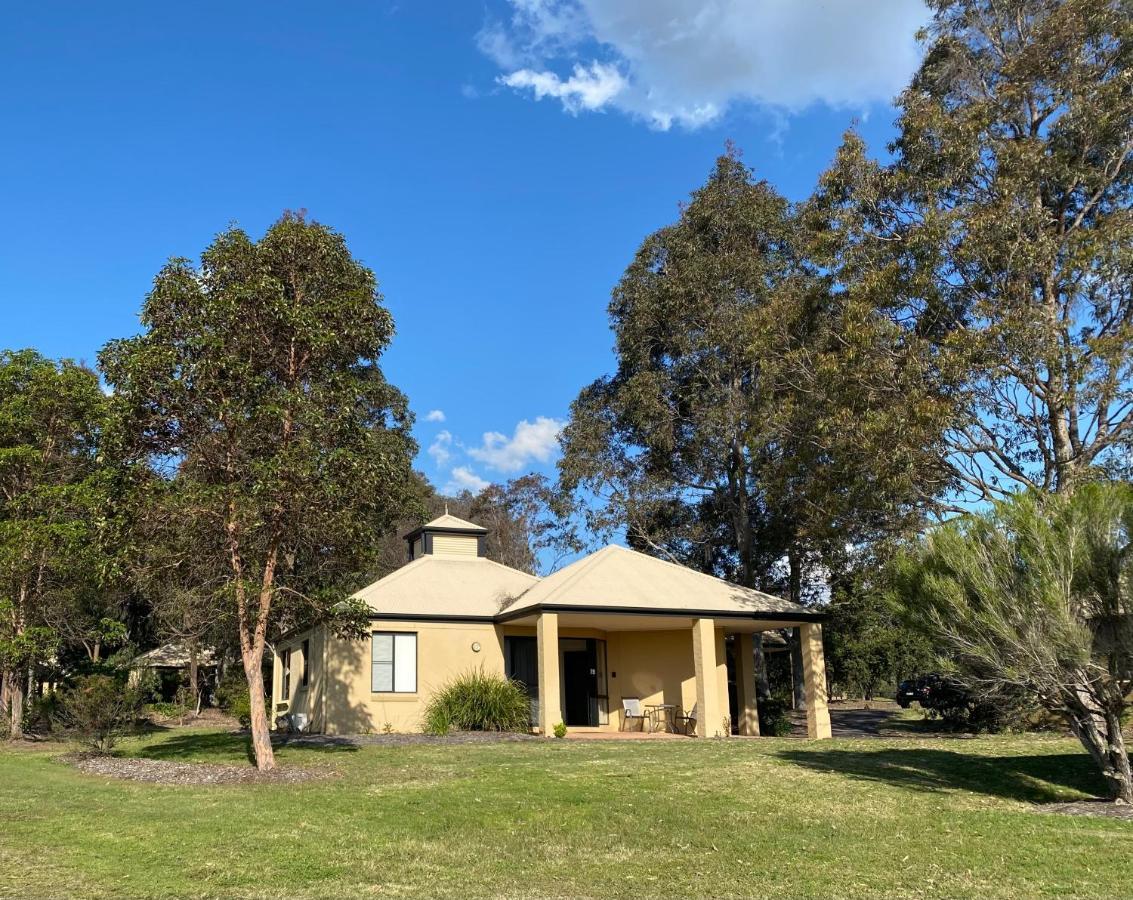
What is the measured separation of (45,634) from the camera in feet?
73.3

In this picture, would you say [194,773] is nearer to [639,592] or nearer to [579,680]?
[639,592]

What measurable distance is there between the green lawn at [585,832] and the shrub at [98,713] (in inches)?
81.2

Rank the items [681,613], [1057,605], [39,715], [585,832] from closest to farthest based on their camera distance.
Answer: [585,832], [1057,605], [681,613], [39,715]

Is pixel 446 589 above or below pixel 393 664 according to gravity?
above

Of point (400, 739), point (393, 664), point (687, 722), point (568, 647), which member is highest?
point (568, 647)

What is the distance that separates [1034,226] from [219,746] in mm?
19150

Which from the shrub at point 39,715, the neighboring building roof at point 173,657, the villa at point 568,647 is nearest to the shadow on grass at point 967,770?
the villa at point 568,647

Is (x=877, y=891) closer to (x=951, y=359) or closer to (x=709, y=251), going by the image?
(x=951, y=359)

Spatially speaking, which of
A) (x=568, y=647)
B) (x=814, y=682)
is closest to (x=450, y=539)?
(x=568, y=647)

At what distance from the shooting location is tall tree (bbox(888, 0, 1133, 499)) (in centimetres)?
A: 1644

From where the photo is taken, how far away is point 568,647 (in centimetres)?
2291

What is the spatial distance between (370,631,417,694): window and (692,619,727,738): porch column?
655 cm

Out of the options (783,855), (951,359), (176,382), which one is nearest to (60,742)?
(176,382)

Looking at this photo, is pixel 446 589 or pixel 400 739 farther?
pixel 446 589
